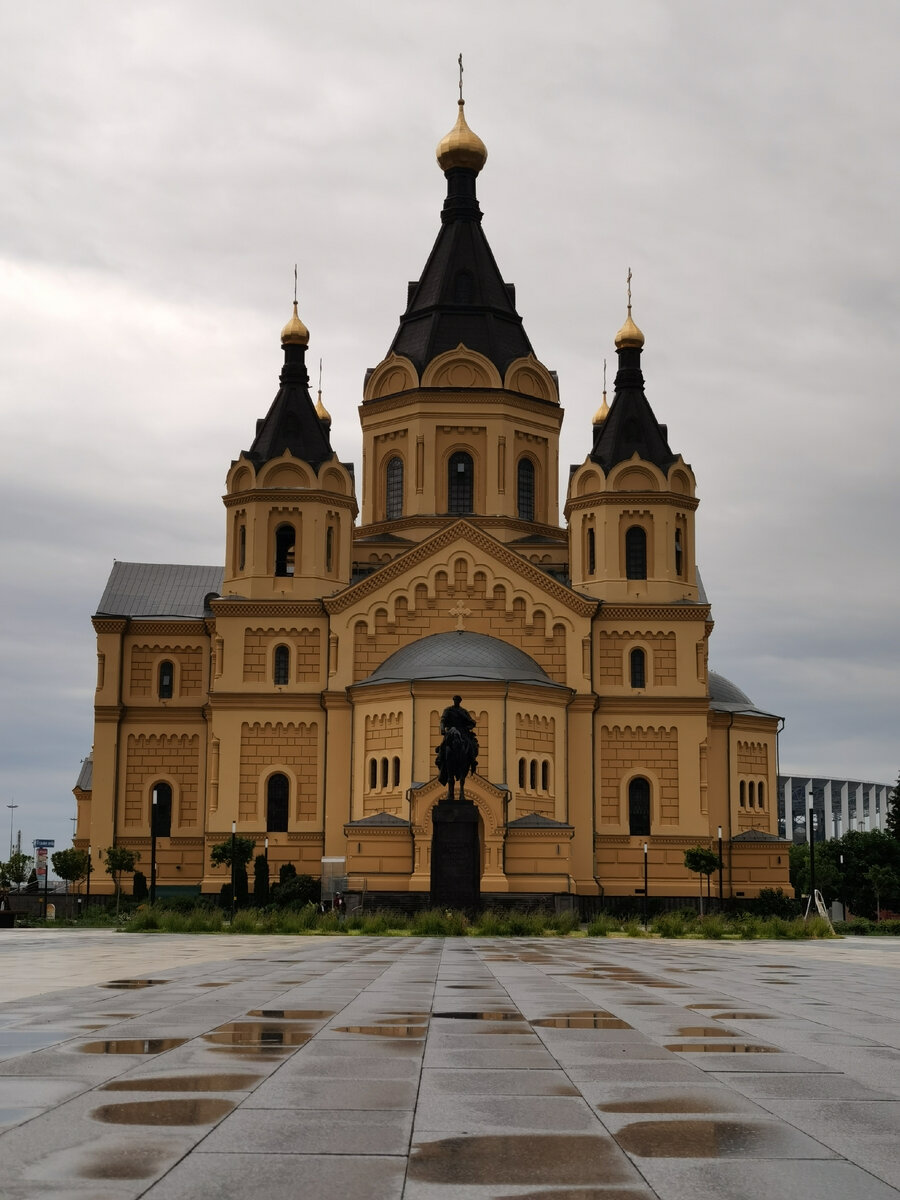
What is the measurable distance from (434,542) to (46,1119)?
2021 inches

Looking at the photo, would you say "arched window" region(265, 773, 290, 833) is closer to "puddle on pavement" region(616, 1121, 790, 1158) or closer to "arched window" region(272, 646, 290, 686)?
"arched window" region(272, 646, 290, 686)

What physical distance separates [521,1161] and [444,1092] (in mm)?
1733

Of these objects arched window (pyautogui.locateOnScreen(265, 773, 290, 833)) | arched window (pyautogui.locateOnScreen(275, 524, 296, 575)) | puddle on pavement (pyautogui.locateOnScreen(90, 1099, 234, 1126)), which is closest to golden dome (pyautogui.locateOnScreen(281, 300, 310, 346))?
arched window (pyautogui.locateOnScreen(275, 524, 296, 575))

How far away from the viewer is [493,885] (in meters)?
51.1

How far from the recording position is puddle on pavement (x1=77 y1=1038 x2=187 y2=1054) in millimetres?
9086

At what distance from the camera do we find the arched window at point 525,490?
204 ft

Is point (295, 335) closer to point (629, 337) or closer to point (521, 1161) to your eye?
point (629, 337)

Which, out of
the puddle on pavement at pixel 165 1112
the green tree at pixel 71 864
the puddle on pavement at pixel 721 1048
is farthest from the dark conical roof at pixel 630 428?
the puddle on pavement at pixel 165 1112

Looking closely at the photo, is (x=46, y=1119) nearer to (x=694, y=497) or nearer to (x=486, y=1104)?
(x=486, y=1104)

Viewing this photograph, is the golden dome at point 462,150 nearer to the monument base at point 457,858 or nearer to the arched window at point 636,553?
the arched window at point 636,553

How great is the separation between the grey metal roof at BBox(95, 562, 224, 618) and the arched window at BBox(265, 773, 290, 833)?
390 inches

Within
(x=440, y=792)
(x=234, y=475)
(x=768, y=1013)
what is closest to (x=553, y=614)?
(x=440, y=792)

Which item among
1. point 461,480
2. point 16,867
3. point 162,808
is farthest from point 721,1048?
point 16,867

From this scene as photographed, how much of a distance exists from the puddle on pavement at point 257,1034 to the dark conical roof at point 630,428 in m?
49.5
